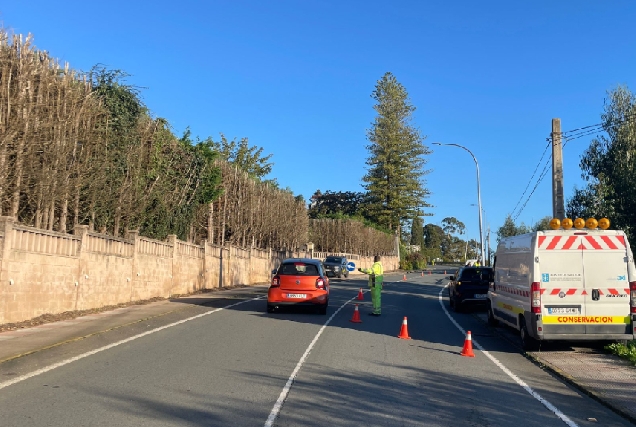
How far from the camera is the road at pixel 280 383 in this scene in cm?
688

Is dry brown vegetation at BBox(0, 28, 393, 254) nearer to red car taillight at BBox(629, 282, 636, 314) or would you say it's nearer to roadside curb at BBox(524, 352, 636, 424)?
roadside curb at BBox(524, 352, 636, 424)

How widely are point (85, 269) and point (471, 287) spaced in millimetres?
12642

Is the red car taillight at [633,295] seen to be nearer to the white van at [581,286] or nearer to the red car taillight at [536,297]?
the white van at [581,286]

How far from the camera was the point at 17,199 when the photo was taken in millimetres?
15023

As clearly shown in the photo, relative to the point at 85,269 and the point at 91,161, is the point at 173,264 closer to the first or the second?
the point at 91,161

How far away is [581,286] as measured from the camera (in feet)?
37.7

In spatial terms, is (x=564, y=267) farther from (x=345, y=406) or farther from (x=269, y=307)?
(x=269, y=307)

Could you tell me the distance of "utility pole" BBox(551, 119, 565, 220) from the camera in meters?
17.4

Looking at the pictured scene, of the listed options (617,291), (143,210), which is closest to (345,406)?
(617,291)

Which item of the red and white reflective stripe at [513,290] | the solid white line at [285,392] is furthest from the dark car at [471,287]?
the solid white line at [285,392]

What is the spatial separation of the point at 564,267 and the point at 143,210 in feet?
51.4

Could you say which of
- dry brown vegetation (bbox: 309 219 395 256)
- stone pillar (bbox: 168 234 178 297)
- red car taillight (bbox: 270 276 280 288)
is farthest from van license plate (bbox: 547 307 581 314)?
dry brown vegetation (bbox: 309 219 395 256)

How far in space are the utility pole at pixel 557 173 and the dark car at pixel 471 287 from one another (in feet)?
13.5

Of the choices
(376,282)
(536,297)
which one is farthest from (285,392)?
(376,282)
